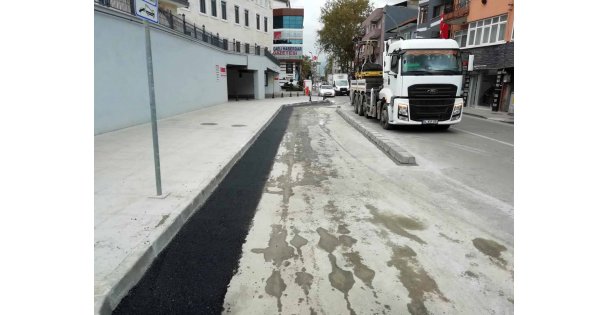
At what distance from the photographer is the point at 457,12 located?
87.5 feet

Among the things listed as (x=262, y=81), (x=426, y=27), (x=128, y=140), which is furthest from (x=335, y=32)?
(x=128, y=140)

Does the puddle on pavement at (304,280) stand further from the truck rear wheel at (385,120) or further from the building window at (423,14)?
the building window at (423,14)

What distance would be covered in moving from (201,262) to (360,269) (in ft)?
5.50

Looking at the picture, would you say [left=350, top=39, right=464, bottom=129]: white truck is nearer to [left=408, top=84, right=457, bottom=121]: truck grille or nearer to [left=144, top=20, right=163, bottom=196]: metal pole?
[left=408, top=84, right=457, bottom=121]: truck grille

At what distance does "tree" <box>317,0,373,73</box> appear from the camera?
203ft

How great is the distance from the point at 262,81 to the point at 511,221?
30.6m

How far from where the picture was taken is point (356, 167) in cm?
768

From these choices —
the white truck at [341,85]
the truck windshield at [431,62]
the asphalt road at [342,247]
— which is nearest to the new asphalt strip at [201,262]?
the asphalt road at [342,247]

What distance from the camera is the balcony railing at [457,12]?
26156 mm

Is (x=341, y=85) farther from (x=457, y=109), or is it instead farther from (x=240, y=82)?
(x=457, y=109)

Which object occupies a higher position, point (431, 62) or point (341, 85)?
point (341, 85)

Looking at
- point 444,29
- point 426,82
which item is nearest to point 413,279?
point 426,82

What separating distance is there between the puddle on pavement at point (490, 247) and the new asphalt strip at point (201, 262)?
2.83 meters

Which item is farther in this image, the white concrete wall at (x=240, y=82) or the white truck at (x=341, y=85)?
the white truck at (x=341, y=85)
